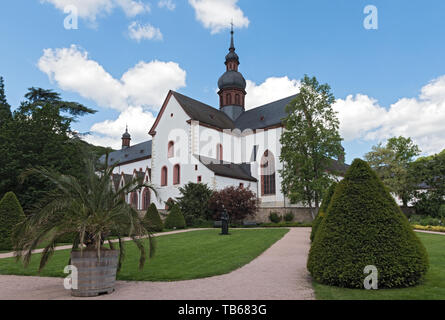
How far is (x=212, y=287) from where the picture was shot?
270 inches

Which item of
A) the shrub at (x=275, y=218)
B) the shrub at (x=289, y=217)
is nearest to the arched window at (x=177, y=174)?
the shrub at (x=275, y=218)

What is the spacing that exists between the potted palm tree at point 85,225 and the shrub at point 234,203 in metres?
21.5

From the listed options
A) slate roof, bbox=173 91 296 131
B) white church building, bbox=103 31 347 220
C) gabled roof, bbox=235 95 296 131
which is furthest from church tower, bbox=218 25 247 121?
white church building, bbox=103 31 347 220

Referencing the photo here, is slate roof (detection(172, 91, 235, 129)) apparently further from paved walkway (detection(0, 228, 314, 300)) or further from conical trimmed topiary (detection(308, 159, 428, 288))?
conical trimmed topiary (detection(308, 159, 428, 288))

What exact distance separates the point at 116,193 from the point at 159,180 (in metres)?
32.1

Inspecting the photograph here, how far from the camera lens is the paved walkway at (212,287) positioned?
6.14 m

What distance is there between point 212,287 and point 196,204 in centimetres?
2306

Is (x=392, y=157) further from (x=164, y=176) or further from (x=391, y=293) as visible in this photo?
(x=391, y=293)

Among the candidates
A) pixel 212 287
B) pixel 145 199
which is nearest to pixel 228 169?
pixel 145 199

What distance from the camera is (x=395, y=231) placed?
6.41 m

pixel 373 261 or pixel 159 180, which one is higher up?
pixel 159 180

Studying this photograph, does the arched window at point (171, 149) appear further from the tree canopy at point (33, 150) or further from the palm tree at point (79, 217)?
the palm tree at point (79, 217)
